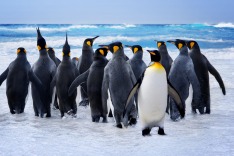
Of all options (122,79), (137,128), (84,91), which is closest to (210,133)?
(137,128)

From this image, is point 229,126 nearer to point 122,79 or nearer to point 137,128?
Result: point 137,128

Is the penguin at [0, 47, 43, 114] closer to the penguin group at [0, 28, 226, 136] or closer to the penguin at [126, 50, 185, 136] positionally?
the penguin group at [0, 28, 226, 136]

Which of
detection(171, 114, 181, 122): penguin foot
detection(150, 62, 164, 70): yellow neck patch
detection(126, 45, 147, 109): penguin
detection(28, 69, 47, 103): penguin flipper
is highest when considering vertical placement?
detection(150, 62, 164, 70): yellow neck patch

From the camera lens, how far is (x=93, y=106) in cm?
520

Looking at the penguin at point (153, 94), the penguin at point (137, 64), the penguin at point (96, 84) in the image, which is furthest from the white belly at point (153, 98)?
the penguin at point (137, 64)

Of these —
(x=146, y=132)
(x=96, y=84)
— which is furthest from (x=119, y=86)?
(x=146, y=132)

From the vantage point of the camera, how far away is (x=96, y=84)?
16.9 ft

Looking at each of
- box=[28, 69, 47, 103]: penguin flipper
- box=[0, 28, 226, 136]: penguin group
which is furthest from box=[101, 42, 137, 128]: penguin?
box=[28, 69, 47, 103]: penguin flipper

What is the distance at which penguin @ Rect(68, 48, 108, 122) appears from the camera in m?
5.16

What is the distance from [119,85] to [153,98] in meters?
0.60

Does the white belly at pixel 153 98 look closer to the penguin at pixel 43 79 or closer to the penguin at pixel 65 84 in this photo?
the penguin at pixel 65 84

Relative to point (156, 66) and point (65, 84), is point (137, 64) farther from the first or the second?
point (156, 66)

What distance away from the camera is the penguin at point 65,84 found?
17.9 ft

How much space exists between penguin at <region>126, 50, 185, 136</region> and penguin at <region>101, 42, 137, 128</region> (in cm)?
41
